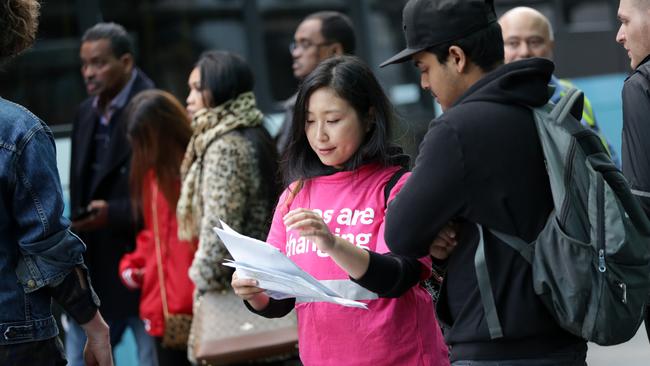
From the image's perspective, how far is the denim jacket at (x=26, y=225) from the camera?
126 inches

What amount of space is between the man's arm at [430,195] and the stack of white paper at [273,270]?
0.76 ft

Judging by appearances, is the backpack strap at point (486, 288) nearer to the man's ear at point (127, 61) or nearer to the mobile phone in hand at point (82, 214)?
the mobile phone in hand at point (82, 214)

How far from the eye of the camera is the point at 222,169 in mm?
A: 5227

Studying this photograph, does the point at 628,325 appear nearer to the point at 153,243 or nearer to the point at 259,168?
the point at 259,168

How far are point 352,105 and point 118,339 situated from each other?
3276 millimetres

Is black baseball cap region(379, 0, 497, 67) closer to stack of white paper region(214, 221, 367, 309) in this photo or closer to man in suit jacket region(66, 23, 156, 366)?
stack of white paper region(214, 221, 367, 309)

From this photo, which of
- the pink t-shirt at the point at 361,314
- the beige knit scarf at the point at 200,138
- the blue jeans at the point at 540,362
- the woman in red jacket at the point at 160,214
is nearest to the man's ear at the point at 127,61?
the woman in red jacket at the point at 160,214

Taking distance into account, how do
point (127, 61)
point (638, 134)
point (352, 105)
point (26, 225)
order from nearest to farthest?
point (26, 225)
point (352, 105)
point (638, 134)
point (127, 61)

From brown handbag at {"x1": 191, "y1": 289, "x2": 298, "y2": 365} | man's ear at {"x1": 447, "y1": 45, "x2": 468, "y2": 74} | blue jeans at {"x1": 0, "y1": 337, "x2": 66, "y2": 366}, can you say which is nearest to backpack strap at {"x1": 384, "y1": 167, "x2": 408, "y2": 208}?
man's ear at {"x1": 447, "y1": 45, "x2": 468, "y2": 74}

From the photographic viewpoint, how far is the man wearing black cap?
9.77 feet

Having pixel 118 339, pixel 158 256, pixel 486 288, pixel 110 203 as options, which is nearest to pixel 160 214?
pixel 158 256

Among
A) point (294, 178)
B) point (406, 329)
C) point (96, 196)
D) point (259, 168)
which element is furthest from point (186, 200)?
point (406, 329)

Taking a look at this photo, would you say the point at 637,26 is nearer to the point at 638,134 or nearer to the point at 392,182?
the point at 638,134

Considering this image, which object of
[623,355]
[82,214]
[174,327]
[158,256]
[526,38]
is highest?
[526,38]
